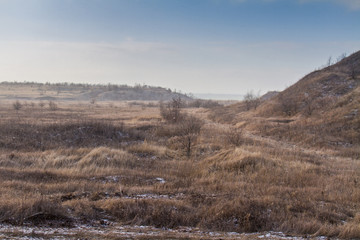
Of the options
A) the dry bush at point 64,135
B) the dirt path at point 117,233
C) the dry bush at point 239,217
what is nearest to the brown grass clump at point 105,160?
the dry bush at point 64,135

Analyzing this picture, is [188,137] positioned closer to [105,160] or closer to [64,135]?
[105,160]

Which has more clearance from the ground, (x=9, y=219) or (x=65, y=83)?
(x=65, y=83)

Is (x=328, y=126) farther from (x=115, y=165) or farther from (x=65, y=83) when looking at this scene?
(x=65, y=83)

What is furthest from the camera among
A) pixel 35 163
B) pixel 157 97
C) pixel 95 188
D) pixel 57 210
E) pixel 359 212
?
pixel 157 97

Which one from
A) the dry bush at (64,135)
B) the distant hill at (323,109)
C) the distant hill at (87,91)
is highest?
the distant hill at (87,91)

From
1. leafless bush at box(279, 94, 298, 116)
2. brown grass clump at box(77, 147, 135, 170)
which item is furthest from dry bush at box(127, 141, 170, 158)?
leafless bush at box(279, 94, 298, 116)

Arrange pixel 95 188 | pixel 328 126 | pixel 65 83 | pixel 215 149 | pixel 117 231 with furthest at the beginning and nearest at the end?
pixel 65 83 → pixel 328 126 → pixel 215 149 → pixel 95 188 → pixel 117 231

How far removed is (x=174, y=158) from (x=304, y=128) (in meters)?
12.5

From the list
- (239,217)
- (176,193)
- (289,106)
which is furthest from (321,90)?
(239,217)

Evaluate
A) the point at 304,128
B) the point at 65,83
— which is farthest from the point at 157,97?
the point at 304,128

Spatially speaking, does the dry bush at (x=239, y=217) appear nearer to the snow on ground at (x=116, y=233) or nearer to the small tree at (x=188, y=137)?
the snow on ground at (x=116, y=233)

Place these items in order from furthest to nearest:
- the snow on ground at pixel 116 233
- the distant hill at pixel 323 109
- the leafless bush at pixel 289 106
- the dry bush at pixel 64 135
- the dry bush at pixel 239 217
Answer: the leafless bush at pixel 289 106 < the distant hill at pixel 323 109 < the dry bush at pixel 64 135 < the dry bush at pixel 239 217 < the snow on ground at pixel 116 233

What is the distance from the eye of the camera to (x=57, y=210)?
5711 millimetres

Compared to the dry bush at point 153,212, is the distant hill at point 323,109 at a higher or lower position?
higher
